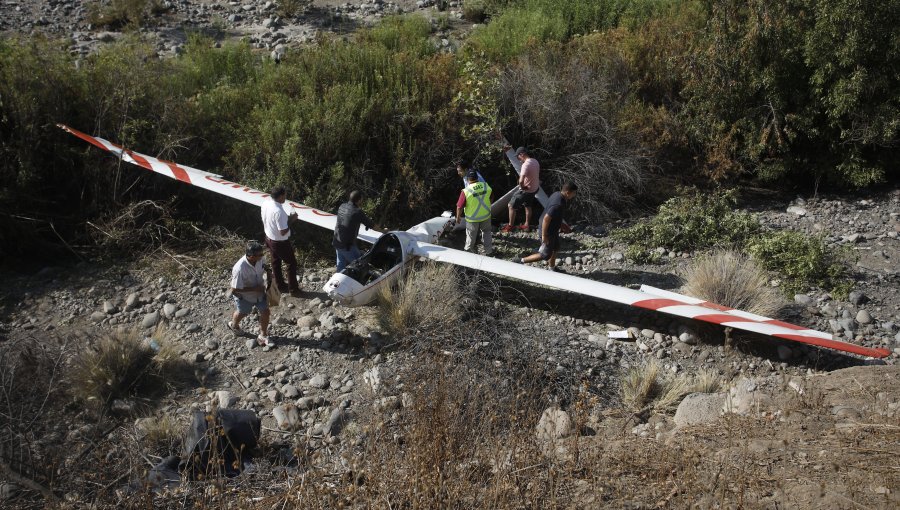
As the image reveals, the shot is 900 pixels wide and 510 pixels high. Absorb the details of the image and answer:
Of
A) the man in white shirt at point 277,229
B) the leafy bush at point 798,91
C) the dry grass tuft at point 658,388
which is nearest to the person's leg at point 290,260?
the man in white shirt at point 277,229

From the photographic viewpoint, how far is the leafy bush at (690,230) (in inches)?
420

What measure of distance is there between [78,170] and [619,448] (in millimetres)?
9347

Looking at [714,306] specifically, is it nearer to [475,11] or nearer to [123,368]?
[123,368]

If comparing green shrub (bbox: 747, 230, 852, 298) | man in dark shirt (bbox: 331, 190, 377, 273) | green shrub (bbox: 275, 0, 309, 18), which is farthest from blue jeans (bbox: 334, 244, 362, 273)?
green shrub (bbox: 275, 0, 309, 18)

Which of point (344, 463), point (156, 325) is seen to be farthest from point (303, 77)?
point (344, 463)

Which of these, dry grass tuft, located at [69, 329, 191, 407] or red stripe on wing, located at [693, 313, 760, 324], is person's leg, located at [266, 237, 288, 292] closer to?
dry grass tuft, located at [69, 329, 191, 407]

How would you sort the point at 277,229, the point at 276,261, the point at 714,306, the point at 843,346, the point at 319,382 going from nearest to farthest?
the point at 843,346 < the point at 319,382 < the point at 714,306 < the point at 277,229 < the point at 276,261

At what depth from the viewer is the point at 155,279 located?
31.9 ft

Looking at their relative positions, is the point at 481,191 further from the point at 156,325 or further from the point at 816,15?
the point at 816,15

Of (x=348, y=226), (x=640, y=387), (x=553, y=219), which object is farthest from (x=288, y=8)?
(x=640, y=387)

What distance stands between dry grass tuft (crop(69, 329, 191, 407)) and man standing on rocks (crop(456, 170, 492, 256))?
172 inches

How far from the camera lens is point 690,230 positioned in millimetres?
10758

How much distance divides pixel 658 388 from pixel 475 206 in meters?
3.77

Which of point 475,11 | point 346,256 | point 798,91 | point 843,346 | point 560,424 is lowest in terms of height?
point 560,424
